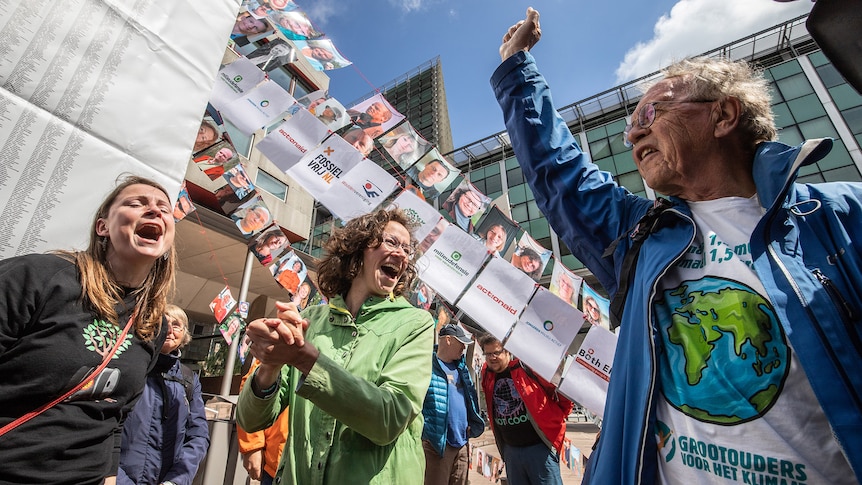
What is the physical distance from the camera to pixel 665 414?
1026mm

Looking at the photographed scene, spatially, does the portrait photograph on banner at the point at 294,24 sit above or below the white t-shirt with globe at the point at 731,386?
above

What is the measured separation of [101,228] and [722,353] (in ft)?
7.33

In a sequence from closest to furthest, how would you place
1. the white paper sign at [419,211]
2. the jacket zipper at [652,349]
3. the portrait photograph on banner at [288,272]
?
the jacket zipper at [652,349], the white paper sign at [419,211], the portrait photograph on banner at [288,272]

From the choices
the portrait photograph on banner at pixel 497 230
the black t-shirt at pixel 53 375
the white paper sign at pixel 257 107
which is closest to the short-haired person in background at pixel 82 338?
the black t-shirt at pixel 53 375

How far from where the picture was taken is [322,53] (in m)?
4.44

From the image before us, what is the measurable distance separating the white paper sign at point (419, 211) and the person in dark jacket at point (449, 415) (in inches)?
50.0

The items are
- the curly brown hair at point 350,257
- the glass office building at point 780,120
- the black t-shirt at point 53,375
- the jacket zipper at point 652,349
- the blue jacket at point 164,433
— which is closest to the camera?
the jacket zipper at point 652,349

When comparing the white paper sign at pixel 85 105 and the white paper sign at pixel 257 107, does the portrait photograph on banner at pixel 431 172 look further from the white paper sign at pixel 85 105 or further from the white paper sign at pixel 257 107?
the white paper sign at pixel 85 105

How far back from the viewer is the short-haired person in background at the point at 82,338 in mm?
1115

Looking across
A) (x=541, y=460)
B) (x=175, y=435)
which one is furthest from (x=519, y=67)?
(x=541, y=460)

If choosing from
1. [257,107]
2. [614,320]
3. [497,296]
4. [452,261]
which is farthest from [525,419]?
[257,107]

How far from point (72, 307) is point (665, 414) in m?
1.84

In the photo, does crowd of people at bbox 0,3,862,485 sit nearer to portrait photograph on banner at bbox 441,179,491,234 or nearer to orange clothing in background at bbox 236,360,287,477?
orange clothing in background at bbox 236,360,287,477

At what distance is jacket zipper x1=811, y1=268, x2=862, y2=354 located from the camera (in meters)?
0.86
